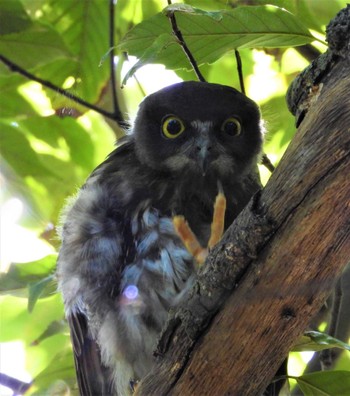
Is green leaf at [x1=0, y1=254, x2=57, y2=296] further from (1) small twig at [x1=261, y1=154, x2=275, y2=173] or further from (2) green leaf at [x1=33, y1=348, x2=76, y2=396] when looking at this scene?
(1) small twig at [x1=261, y1=154, x2=275, y2=173]

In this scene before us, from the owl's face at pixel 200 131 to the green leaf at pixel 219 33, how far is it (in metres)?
0.44

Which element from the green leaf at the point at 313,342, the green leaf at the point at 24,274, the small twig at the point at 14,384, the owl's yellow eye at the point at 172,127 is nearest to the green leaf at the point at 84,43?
the owl's yellow eye at the point at 172,127

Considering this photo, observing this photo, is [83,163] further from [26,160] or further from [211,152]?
[211,152]

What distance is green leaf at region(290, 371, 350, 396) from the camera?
2.32 meters

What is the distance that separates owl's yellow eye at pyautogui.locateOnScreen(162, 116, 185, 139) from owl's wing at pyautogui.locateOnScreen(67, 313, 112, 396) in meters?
0.84

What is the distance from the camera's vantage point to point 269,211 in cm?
176

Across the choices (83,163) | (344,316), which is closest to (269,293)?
(344,316)

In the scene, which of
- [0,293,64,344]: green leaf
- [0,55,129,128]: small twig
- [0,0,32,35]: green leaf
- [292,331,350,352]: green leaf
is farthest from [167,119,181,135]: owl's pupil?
[292,331,350,352]: green leaf

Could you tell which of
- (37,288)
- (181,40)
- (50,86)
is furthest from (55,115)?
(181,40)

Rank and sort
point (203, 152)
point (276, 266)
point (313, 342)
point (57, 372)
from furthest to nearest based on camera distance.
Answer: point (57, 372), point (203, 152), point (313, 342), point (276, 266)

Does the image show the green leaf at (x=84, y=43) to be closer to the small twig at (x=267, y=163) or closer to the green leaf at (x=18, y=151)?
the green leaf at (x=18, y=151)

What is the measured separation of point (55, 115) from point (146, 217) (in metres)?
0.78

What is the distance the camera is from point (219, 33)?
2471 mm

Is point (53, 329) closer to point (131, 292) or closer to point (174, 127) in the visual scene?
point (131, 292)
